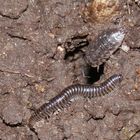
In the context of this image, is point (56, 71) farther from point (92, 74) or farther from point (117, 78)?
point (117, 78)

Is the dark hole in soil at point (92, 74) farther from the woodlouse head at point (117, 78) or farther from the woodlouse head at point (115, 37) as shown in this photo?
the woodlouse head at point (115, 37)

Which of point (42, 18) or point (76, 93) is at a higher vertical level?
point (42, 18)

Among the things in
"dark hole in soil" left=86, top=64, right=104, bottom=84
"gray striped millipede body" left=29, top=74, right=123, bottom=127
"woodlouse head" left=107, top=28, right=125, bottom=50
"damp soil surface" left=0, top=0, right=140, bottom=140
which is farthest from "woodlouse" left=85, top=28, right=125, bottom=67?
"dark hole in soil" left=86, top=64, right=104, bottom=84

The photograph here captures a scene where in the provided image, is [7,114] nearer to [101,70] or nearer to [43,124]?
[43,124]

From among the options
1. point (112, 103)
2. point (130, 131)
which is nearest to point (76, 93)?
point (112, 103)

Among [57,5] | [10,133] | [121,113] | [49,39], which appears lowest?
[10,133]
